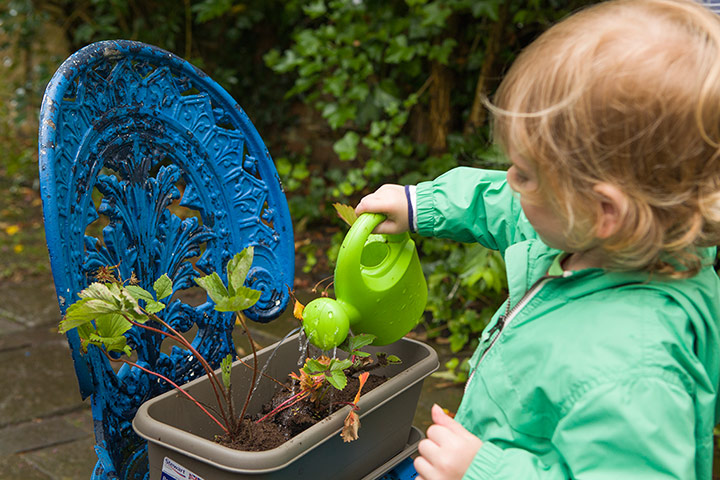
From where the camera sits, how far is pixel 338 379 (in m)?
1.00

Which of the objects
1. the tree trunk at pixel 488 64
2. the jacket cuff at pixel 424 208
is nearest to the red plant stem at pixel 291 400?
the jacket cuff at pixel 424 208

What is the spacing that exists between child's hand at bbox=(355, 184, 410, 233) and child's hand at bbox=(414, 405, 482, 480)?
0.36m

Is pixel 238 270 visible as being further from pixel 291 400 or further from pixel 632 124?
pixel 632 124

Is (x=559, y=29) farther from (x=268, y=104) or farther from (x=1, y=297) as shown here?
(x=268, y=104)

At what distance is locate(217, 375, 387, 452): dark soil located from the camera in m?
1.02

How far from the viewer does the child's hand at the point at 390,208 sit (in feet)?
3.68

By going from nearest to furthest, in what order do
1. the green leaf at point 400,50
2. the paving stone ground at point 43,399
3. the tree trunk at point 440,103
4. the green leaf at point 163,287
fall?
the green leaf at point 163,287, the paving stone ground at point 43,399, the green leaf at point 400,50, the tree trunk at point 440,103

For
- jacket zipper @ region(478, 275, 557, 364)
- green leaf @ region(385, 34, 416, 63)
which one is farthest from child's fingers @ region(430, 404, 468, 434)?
green leaf @ region(385, 34, 416, 63)

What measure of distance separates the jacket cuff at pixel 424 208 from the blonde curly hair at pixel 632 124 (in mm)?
336

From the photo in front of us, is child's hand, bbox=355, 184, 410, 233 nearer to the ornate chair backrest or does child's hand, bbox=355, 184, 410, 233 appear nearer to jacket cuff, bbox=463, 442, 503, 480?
the ornate chair backrest

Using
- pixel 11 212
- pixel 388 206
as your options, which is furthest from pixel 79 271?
pixel 11 212

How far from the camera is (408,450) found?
118 centimetres

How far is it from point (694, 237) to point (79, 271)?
81 cm

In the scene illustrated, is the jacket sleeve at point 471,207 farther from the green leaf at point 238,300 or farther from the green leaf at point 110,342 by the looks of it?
the green leaf at point 110,342
